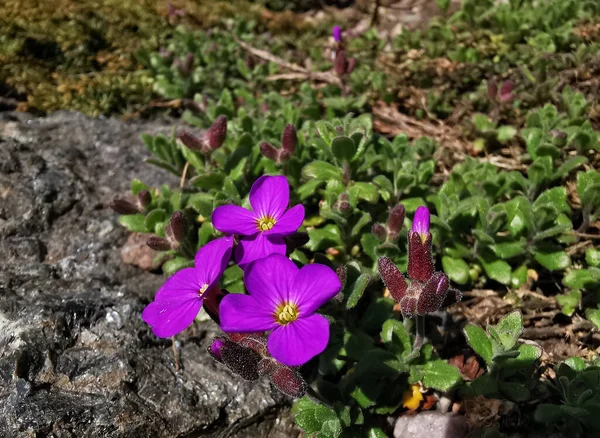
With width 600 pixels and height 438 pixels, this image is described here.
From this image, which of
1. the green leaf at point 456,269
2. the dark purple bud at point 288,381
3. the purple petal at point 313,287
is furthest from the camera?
the green leaf at point 456,269

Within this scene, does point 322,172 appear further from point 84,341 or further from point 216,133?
point 84,341

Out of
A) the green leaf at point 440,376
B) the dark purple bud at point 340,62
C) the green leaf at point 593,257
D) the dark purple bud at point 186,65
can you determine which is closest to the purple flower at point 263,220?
the green leaf at point 440,376

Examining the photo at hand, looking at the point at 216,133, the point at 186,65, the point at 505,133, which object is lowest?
the point at 186,65

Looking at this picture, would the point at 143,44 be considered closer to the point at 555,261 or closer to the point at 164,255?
the point at 164,255

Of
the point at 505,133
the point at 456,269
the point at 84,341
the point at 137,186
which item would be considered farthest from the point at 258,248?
the point at 505,133

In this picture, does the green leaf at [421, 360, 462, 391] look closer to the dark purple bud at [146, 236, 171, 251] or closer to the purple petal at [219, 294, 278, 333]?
the purple petal at [219, 294, 278, 333]

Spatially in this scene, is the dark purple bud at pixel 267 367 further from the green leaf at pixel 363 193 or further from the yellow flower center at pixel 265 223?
the green leaf at pixel 363 193
